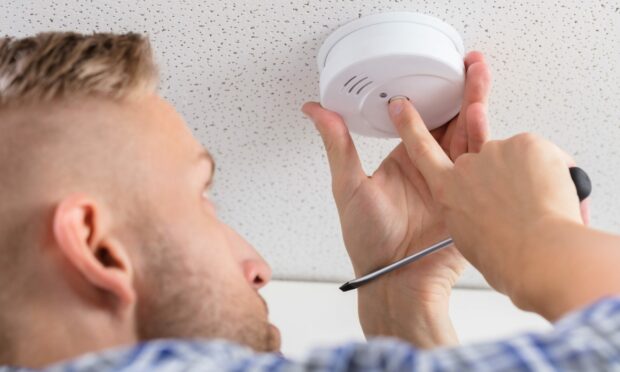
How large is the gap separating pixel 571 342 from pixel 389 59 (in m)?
0.36

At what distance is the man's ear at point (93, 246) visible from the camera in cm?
58

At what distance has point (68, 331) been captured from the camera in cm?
59

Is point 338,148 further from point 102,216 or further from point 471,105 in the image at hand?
point 102,216

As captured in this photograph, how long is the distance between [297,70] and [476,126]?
21 cm

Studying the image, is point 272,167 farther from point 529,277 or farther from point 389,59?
point 529,277

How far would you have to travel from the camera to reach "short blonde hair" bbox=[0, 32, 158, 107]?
683 mm

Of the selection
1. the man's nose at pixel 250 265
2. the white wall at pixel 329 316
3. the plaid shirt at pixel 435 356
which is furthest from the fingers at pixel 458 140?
the white wall at pixel 329 316

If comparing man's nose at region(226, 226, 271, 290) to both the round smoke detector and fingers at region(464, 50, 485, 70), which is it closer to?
the round smoke detector

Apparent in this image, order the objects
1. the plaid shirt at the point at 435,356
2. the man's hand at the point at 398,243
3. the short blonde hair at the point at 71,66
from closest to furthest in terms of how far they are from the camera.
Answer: the plaid shirt at the point at 435,356, the short blonde hair at the point at 71,66, the man's hand at the point at 398,243

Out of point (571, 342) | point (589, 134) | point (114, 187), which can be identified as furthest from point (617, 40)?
point (114, 187)

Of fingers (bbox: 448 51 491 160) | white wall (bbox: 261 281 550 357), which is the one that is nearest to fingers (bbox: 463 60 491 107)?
fingers (bbox: 448 51 491 160)

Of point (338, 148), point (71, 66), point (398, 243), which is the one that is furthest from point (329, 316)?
→ point (71, 66)

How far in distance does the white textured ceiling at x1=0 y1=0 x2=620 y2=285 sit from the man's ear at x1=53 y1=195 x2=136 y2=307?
255 mm

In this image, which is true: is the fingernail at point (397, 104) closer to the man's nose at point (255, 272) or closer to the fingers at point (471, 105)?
the fingers at point (471, 105)
